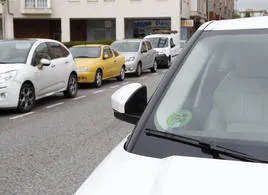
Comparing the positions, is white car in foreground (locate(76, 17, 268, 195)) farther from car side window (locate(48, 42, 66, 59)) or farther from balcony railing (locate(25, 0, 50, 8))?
balcony railing (locate(25, 0, 50, 8))

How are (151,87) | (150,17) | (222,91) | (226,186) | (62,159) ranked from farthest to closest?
(150,17), (151,87), (62,159), (222,91), (226,186)

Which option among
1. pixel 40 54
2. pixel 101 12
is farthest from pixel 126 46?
pixel 101 12

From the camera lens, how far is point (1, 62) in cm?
1090

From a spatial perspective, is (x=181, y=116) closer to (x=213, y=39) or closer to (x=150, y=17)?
(x=213, y=39)

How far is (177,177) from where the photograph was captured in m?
2.02

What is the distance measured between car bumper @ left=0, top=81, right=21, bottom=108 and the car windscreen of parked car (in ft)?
25.6

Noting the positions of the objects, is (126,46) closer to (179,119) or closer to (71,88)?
(71,88)

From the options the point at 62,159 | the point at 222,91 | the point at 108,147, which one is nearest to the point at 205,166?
the point at 222,91

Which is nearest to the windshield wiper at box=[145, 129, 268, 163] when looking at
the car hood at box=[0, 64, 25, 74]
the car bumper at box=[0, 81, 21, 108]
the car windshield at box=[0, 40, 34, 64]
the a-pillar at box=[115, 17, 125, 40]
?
the car bumper at box=[0, 81, 21, 108]

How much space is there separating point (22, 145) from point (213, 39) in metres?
5.00

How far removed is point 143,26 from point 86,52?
36.3m

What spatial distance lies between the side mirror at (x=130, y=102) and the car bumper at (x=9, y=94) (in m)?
7.54

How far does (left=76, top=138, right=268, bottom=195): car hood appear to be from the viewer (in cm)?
190

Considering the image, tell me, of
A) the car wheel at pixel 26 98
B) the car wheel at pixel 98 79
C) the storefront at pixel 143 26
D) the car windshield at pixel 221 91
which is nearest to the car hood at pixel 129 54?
the car wheel at pixel 98 79
